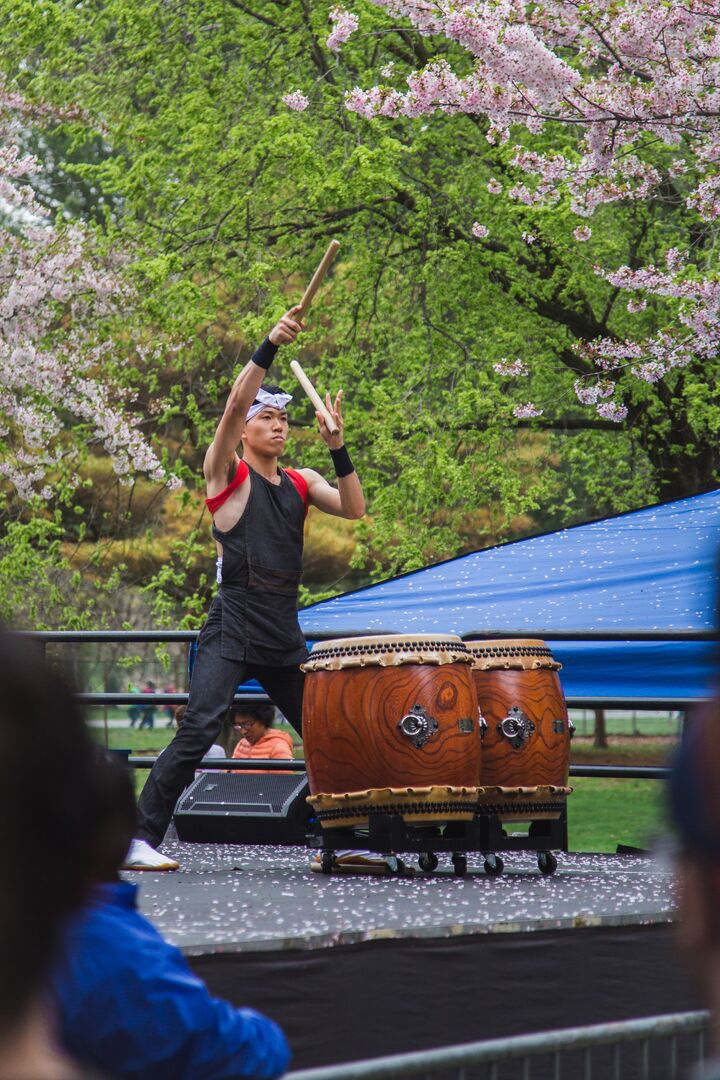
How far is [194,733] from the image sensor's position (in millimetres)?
5152

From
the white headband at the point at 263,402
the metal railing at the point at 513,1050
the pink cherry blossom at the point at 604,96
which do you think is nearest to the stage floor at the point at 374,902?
the metal railing at the point at 513,1050

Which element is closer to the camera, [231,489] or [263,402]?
[231,489]

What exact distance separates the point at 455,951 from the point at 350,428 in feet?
31.1

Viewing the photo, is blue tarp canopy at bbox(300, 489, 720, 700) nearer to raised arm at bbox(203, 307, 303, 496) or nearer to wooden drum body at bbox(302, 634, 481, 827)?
wooden drum body at bbox(302, 634, 481, 827)

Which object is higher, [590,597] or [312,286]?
[312,286]

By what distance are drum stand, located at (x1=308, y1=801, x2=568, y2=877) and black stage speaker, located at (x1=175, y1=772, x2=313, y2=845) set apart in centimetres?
85

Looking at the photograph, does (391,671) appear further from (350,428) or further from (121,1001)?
(350,428)

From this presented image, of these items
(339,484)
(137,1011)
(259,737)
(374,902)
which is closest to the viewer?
(137,1011)

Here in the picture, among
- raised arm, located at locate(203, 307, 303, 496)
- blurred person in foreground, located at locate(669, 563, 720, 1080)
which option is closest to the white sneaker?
raised arm, located at locate(203, 307, 303, 496)

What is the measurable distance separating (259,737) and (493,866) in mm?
3433

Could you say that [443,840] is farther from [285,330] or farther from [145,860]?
[285,330]

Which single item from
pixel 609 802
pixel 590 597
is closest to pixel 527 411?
pixel 590 597

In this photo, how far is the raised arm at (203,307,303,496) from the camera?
5.03 m

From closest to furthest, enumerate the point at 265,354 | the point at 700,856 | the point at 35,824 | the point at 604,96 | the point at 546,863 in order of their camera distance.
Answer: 1. the point at 35,824
2. the point at 700,856
3. the point at 546,863
4. the point at 265,354
5. the point at 604,96
